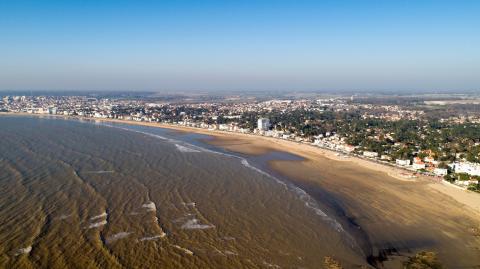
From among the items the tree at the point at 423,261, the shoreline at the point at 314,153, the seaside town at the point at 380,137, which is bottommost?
the shoreline at the point at 314,153

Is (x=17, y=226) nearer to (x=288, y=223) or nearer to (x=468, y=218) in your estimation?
(x=288, y=223)

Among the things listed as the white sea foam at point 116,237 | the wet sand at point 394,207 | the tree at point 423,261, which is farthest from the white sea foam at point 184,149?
the tree at point 423,261

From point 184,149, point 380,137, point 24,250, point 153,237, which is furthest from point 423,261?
point 380,137

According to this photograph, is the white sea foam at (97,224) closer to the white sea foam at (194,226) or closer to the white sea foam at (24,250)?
the white sea foam at (24,250)

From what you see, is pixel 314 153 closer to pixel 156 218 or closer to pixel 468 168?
pixel 468 168

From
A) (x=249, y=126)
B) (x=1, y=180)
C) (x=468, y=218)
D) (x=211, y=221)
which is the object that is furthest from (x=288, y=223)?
(x=249, y=126)

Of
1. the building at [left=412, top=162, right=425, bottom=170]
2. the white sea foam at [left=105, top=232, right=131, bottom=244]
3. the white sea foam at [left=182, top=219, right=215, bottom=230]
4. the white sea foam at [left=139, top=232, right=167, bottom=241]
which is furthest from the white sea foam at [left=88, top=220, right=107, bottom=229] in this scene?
the building at [left=412, top=162, right=425, bottom=170]
